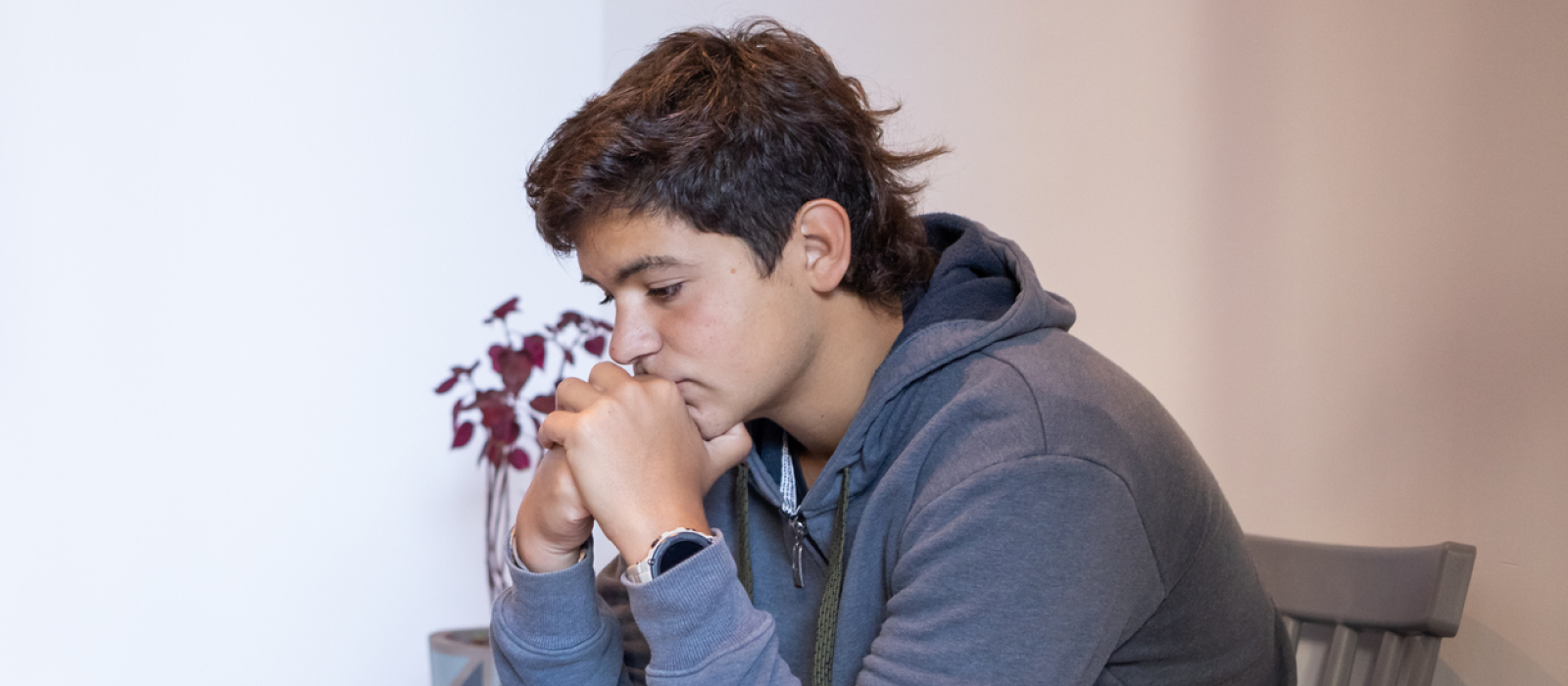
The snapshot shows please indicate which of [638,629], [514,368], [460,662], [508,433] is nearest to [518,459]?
[508,433]

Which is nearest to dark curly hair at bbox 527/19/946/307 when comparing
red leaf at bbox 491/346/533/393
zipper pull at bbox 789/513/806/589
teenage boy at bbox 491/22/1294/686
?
teenage boy at bbox 491/22/1294/686

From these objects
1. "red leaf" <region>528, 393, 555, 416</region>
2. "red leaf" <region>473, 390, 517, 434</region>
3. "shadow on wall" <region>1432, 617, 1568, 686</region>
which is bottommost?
"shadow on wall" <region>1432, 617, 1568, 686</region>

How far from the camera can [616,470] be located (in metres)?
0.92

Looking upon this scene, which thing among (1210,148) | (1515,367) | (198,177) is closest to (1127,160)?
(1210,148)

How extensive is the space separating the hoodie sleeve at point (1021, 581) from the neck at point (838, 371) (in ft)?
0.85

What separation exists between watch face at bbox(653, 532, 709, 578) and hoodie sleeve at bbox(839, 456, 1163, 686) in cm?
17

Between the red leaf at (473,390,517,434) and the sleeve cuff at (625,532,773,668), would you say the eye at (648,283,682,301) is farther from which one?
the red leaf at (473,390,517,434)

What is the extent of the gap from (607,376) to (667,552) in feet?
0.68

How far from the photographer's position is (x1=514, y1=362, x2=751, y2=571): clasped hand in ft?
2.97

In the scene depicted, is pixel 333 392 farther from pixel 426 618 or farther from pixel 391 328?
pixel 426 618

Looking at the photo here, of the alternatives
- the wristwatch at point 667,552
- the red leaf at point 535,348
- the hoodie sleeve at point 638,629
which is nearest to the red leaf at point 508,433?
the red leaf at point 535,348

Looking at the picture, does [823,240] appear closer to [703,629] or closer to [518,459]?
[703,629]

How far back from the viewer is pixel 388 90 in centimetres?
213

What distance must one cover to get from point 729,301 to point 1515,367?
890 millimetres
